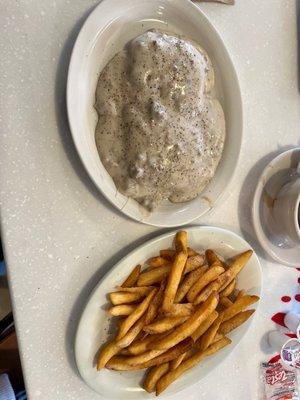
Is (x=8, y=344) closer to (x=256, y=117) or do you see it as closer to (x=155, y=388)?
(x=155, y=388)

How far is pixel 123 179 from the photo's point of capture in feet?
3.60

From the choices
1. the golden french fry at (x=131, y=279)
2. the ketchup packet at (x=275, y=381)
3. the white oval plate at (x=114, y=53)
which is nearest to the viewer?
the white oval plate at (x=114, y=53)

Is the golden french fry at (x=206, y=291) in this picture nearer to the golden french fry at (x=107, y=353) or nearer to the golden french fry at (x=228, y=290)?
the golden french fry at (x=228, y=290)

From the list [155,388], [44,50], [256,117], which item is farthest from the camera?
[256,117]

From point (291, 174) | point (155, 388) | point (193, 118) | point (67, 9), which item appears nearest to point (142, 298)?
point (155, 388)

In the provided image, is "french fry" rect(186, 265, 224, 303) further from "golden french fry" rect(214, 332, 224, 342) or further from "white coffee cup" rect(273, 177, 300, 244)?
"white coffee cup" rect(273, 177, 300, 244)

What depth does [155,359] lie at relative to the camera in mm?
1145

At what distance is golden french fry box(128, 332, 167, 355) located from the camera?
111 cm

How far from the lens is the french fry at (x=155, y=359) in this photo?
1.12 m

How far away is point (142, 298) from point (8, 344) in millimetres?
525

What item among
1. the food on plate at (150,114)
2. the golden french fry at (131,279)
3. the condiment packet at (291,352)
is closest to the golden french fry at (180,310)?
the golden french fry at (131,279)

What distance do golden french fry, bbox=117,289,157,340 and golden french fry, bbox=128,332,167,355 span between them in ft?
0.14

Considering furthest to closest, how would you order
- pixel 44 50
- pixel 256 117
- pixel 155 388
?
pixel 256 117 → pixel 155 388 → pixel 44 50

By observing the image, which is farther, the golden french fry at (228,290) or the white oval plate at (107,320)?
the golden french fry at (228,290)
